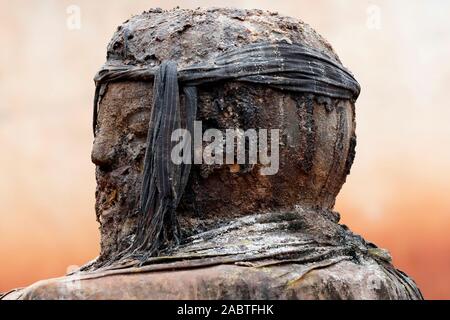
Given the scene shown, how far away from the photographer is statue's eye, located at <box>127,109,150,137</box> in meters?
13.8

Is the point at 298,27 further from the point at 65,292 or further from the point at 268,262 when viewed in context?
the point at 65,292

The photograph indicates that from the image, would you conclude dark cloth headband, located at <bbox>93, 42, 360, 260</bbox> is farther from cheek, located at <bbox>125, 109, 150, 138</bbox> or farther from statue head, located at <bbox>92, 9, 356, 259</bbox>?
cheek, located at <bbox>125, 109, 150, 138</bbox>

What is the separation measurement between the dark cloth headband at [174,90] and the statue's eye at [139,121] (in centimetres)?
22

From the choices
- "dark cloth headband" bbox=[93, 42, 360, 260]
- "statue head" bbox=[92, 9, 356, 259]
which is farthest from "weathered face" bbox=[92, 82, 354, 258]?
→ "dark cloth headband" bbox=[93, 42, 360, 260]

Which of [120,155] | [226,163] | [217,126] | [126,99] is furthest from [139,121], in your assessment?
[226,163]

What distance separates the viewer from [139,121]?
45.4 feet

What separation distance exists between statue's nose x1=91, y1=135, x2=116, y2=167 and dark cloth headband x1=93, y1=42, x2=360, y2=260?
61 cm

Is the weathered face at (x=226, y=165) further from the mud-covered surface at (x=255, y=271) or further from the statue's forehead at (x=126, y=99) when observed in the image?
the mud-covered surface at (x=255, y=271)

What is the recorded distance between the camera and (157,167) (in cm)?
1343

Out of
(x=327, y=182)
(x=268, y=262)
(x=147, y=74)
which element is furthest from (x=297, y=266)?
(x=147, y=74)

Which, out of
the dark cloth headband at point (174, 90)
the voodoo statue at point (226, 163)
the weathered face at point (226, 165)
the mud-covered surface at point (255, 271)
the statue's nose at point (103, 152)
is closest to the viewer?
the mud-covered surface at point (255, 271)

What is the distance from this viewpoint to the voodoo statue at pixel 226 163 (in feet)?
42.8

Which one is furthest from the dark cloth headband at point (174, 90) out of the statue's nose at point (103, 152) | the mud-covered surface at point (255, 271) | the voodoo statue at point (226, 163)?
the statue's nose at point (103, 152)
